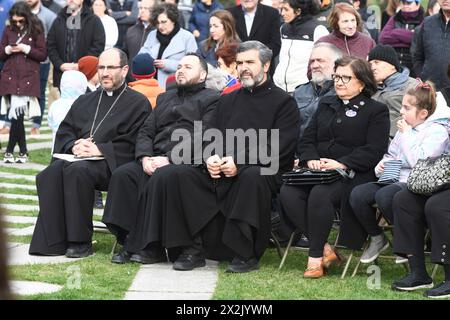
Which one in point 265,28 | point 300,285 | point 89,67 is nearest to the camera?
point 300,285

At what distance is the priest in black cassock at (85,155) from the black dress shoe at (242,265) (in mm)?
1397

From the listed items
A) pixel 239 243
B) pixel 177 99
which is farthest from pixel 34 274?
pixel 177 99

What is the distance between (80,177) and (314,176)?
2055 millimetres

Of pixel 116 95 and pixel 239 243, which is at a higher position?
pixel 116 95

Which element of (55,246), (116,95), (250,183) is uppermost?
(116,95)

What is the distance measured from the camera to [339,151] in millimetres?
7523

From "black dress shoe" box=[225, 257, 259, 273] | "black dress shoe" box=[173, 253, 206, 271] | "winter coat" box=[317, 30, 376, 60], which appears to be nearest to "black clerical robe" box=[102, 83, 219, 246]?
"black dress shoe" box=[173, 253, 206, 271]

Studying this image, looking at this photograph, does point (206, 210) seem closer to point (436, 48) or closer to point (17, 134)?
point (436, 48)

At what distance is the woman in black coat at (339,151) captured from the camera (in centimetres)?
714

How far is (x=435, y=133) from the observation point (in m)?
6.97

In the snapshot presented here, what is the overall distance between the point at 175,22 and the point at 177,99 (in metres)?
3.60

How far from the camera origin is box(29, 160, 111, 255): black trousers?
313 inches

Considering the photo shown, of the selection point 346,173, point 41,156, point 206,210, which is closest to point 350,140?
→ point 346,173

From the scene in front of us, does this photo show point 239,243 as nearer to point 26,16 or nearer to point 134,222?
point 134,222
